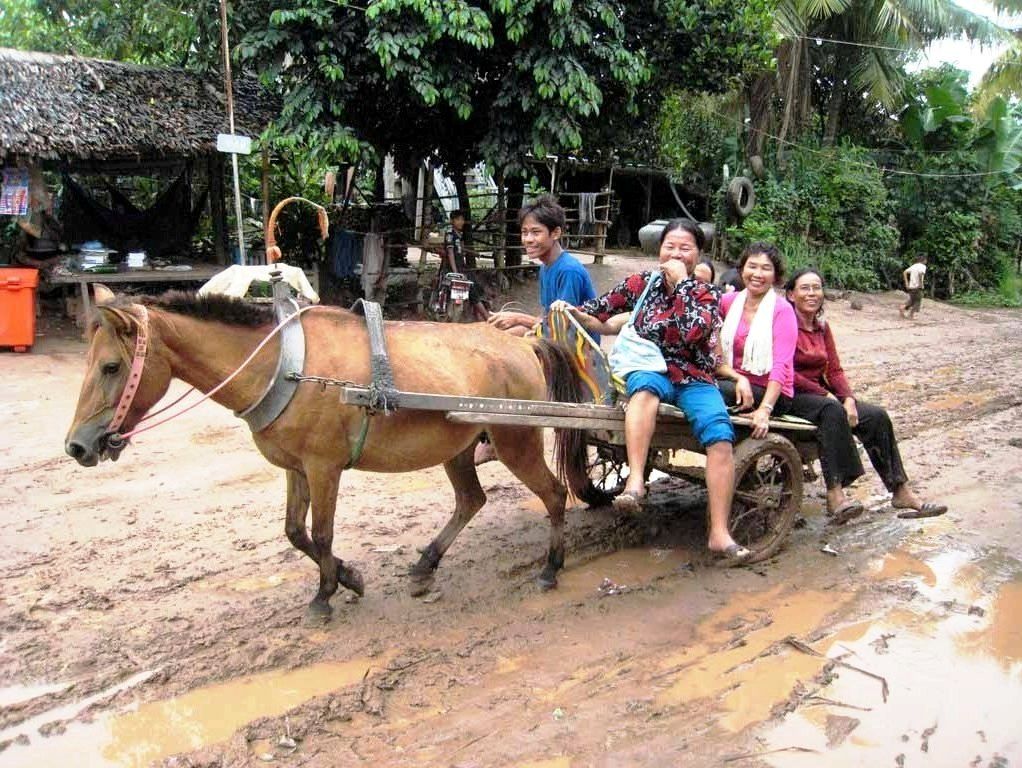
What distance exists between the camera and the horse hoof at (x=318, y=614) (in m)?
3.99

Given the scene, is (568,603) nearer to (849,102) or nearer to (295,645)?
(295,645)

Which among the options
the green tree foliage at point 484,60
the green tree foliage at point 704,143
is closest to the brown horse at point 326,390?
the green tree foliage at point 484,60

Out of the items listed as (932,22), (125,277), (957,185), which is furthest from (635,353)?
(957,185)

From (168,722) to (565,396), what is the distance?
2.58m

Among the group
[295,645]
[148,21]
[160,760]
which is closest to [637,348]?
[295,645]

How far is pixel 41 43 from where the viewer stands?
629 inches

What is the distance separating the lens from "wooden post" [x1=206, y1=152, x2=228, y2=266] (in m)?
13.0

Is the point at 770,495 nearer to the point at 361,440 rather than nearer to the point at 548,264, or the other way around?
the point at 548,264

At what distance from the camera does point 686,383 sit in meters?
4.59

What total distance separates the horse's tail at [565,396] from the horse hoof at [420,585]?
1.10 metres

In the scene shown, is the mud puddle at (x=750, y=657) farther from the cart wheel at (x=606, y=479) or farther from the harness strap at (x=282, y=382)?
the harness strap at (x=282, y=382)

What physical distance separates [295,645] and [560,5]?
26.6 feet

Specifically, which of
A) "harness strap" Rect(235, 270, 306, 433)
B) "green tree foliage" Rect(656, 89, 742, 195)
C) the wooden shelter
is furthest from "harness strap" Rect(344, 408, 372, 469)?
"green tree foliage" Rect(656, 89, 742, 195)

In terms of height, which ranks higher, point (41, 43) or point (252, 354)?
point (41, 43)
